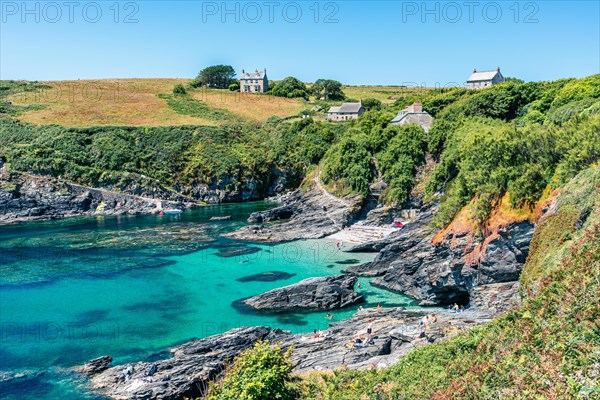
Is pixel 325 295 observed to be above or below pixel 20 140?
below

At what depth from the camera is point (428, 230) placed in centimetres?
4666

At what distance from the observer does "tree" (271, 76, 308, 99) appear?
153000 millimetres

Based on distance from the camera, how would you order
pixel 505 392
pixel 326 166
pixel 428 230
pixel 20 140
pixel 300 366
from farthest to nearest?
pixel 20 140, pixel 326 166, pixel 428 230, pixel 300 366, pixel 505 392

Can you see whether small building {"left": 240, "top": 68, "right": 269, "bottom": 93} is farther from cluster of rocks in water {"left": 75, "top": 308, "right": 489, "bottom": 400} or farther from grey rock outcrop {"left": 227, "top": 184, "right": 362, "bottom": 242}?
cluster of rocks in water {"left": 75, "top": 308, "right": 489, "bottom": 400}

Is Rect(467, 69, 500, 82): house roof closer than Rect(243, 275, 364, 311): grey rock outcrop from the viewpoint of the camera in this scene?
No

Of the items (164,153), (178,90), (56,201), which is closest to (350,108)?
(164,153)

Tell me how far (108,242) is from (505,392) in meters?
63.9

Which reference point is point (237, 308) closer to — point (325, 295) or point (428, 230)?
point (325, 295)

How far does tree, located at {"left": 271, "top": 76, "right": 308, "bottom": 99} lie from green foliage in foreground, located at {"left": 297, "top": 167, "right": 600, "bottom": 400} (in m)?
137

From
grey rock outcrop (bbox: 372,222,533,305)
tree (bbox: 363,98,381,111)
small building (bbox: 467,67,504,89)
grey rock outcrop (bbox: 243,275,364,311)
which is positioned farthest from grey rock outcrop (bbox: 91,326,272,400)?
tree (bbox: 363,98,381,111)

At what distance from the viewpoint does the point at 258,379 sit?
53.4 feet

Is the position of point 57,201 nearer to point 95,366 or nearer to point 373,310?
point 95,366

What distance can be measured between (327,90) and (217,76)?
143 ft

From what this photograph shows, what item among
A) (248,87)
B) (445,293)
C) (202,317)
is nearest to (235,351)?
(202,317)
